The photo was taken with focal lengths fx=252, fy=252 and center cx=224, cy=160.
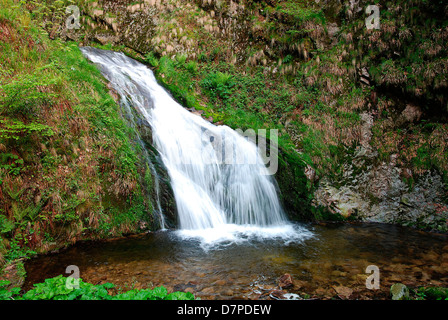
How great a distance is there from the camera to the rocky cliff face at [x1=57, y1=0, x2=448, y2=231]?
798 centimetres

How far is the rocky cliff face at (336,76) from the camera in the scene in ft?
26.2

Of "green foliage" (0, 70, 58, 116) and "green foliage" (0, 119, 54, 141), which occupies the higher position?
"green foliage" (0, 70, 58, 116)

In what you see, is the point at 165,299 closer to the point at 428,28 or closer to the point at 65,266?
the point at 65,266

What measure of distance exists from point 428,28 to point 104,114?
10957 millimetres

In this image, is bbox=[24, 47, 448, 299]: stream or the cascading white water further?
the cascading white water

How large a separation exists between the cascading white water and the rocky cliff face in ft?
3.22

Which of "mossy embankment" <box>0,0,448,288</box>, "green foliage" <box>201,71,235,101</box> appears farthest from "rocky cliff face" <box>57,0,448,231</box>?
"green foliage" <box>201,71,235,101</box>

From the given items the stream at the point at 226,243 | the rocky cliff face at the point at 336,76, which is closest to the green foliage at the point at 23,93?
the stream at the point at 226,243

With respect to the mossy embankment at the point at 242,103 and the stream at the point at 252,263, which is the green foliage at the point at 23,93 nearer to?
the mossy embankment at the point at 242,103

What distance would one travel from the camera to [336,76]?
9758 millimetres

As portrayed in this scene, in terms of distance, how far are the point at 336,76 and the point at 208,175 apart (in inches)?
255

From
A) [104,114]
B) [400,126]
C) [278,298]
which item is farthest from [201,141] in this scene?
[400,126]

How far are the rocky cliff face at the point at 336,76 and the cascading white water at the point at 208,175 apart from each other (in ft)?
3.22

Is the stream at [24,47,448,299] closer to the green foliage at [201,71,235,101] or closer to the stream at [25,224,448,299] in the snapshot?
the stream at [25,224,448,299]
